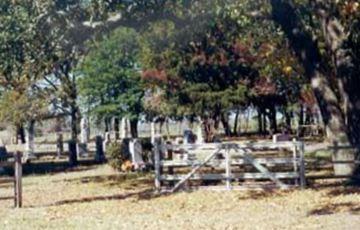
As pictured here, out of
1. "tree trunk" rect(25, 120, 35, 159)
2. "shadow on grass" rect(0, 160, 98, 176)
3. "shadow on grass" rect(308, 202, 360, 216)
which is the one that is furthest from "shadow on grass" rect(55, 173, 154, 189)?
"tree trunk" rect(25, 120, 35, 159)

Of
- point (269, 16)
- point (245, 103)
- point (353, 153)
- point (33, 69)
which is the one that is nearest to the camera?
point (353, 153)

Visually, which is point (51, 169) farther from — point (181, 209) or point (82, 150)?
point (181, 209)

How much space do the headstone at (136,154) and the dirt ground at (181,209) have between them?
5461mm

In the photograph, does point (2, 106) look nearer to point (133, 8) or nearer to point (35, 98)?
point (35, 98)

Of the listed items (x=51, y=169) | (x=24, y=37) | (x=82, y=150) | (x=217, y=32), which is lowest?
(x=51, y=169)

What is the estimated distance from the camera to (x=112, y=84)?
1935 inches

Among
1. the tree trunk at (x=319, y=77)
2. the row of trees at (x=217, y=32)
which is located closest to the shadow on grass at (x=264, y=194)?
the tree trunk at (x=319, y=77)

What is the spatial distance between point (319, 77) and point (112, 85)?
2975 centimetres

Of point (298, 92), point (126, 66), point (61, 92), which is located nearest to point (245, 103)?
point (298, 92)

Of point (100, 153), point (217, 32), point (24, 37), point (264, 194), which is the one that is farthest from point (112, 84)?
point (264, 194)

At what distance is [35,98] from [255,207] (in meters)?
35.8

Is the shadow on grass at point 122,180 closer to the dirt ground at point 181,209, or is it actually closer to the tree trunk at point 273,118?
the dirt ground at point 181,209

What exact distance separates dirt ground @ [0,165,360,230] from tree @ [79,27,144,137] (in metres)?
26.3

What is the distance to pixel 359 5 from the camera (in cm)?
1878
